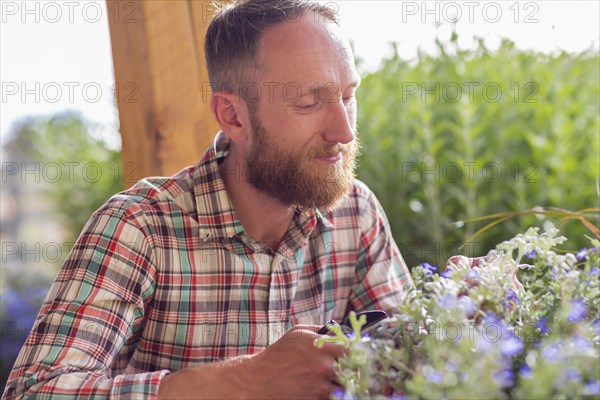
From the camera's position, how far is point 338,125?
59.1 inches

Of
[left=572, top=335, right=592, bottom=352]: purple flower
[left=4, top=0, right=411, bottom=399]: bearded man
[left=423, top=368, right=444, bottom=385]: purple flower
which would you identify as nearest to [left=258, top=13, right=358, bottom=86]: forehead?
[left=4, top=0, right=411, bottom=399]: bearded man

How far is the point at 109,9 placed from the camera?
2025mm

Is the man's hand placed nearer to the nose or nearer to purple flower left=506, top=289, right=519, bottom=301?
purple flower left=506, top=289, right=519, bottom=301

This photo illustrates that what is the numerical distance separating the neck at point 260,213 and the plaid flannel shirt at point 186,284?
0.03 meters

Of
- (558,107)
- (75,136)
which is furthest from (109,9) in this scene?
(75,136)

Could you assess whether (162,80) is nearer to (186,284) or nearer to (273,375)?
(186,284)

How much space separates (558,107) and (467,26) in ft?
1.44

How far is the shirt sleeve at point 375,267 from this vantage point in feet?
5.75

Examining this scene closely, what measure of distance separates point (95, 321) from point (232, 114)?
1.94ft

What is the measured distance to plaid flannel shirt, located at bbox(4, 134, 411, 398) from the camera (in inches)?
53.6

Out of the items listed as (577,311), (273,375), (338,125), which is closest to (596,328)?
(577,311)

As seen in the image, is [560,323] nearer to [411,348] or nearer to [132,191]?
[411,348]

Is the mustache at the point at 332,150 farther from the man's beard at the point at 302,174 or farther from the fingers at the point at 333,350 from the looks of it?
the fingers at the point at 333,350

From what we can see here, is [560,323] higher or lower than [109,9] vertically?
lower
